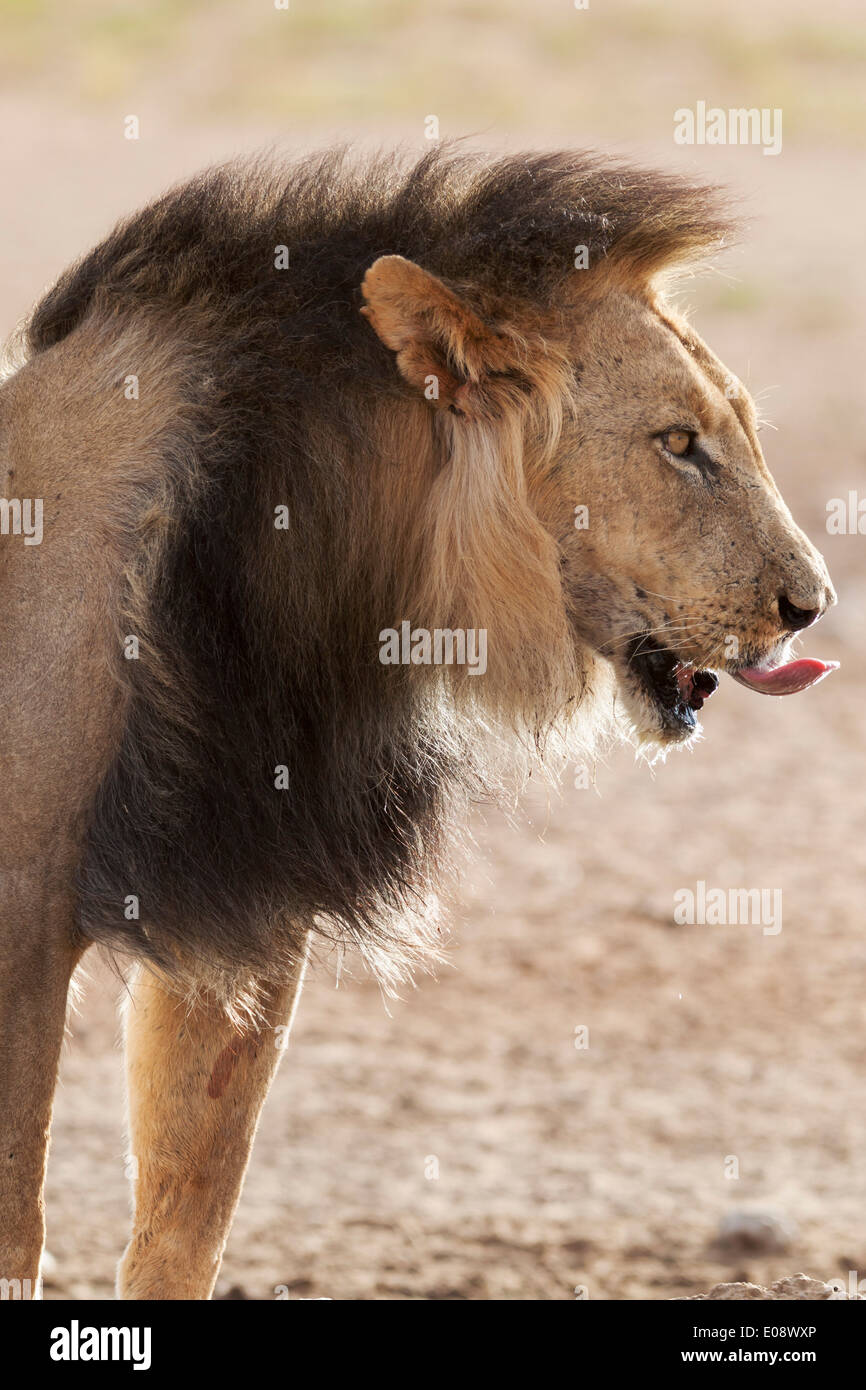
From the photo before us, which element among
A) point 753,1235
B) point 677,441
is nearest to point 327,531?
point 677,441

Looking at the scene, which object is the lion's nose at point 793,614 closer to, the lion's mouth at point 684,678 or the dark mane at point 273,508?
the lion's mouth at point 684,678

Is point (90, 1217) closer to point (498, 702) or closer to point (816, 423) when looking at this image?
point (498, 702)

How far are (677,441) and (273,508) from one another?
2.46ft

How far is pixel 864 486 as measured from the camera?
11.8m

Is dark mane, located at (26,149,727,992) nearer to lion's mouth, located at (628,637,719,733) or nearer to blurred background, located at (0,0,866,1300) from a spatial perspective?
lion's mouth, located at (628,637,719,733)

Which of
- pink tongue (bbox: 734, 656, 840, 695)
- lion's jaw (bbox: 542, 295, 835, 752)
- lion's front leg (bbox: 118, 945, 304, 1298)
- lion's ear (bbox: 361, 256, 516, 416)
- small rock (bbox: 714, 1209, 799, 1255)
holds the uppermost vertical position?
lion's ear (bbox: 361, 256, 516, 416)

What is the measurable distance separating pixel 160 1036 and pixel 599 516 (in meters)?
1.40

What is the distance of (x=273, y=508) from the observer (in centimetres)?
308

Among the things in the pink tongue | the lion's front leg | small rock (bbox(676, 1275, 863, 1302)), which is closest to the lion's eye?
the pink tongue

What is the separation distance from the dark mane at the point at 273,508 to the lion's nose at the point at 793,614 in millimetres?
657

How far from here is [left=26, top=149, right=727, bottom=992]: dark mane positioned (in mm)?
2986

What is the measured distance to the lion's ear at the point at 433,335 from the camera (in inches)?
115

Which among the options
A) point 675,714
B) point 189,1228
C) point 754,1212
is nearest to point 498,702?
point 675,714

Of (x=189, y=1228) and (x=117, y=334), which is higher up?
(x=117, y=334)
